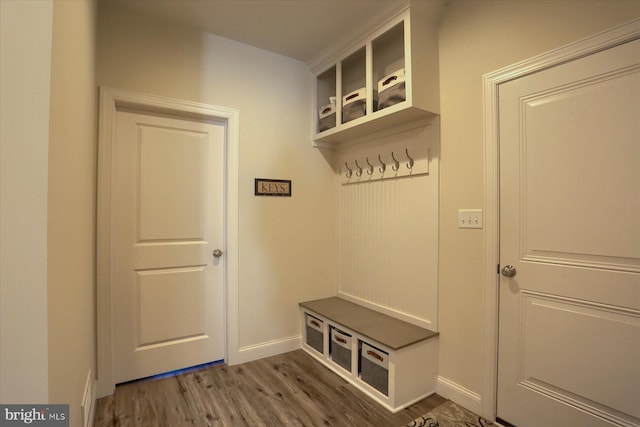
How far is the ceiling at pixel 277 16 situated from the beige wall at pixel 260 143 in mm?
109

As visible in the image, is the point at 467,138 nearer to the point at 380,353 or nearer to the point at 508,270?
the point at 508,270

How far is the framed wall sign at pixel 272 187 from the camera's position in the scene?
2.57m

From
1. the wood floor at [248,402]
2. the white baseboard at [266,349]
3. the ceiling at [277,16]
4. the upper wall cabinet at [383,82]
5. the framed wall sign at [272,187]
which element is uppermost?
the ceiling at [277,16]

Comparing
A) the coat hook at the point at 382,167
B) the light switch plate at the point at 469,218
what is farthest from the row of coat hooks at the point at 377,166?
the light switch plate at the point at 469,218

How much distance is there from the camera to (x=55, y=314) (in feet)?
2.49

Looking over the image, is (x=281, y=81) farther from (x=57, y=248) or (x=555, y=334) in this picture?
(x=555, y=334)

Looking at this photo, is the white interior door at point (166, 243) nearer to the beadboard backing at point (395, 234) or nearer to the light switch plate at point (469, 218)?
the beadboard backing at point (395, 234)

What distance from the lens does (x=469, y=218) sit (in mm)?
1882

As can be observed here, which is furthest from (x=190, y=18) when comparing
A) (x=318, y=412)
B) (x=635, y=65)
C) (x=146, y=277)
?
(x=318, y=412)

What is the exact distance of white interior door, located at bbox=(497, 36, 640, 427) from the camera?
132 centimetres

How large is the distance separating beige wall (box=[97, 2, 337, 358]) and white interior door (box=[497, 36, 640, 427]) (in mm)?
1589

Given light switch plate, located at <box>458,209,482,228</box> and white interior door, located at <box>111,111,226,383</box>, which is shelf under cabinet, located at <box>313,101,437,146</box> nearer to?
light switch plate, located at <box>458,209,482,228</box>

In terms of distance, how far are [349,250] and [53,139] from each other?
2360 millimetres

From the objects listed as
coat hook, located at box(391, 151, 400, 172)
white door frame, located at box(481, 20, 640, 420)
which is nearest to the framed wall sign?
coat hook, located at box(391, 151, 400, 172)
